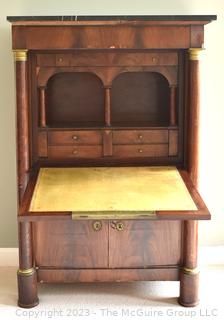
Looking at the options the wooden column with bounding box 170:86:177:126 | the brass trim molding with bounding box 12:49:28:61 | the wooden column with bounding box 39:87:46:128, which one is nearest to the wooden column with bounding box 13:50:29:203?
the brass trim molding with bounding box 12:49:28:61

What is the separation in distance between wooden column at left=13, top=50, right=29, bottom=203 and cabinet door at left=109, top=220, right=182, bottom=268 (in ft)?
1.52

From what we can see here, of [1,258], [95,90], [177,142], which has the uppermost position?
[95,90]

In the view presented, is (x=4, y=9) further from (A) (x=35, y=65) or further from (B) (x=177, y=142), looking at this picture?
(B) (x=177, y=142)

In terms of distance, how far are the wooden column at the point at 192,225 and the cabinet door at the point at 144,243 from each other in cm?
5

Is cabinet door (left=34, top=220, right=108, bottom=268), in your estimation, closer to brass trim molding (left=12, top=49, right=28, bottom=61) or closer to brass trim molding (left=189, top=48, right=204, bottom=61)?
brass trim molding (left=12, top=49, right=28, bottom=61)

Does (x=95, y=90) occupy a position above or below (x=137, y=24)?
below

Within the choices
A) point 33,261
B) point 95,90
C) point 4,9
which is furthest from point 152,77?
point 33,261

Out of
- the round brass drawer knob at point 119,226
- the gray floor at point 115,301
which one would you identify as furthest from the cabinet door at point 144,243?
the gray floor at point 115,301

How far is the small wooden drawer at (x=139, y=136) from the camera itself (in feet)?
8.73

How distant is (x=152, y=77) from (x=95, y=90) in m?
0.29

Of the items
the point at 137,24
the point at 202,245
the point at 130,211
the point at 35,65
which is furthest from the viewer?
the point at 202,245

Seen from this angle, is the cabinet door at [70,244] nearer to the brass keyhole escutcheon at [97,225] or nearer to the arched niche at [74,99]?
the brass keyhole escutcheon at [97,225]

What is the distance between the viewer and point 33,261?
246 cm

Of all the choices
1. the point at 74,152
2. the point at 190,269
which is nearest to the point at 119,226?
the point at 190,269
